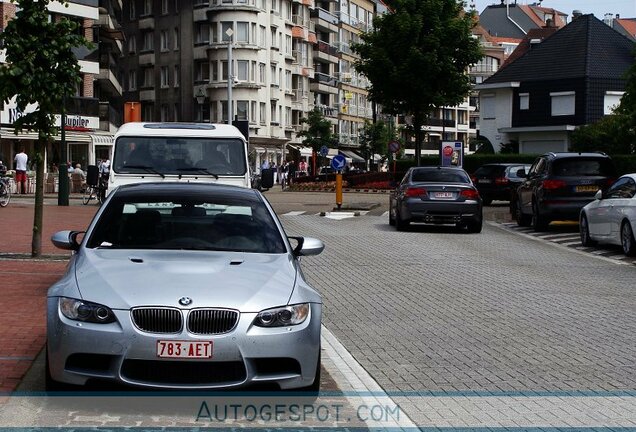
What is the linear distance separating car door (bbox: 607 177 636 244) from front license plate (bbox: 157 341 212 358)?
1442cm

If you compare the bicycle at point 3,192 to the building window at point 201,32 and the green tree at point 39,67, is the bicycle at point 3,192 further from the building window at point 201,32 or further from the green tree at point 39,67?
the building window at point 201,32

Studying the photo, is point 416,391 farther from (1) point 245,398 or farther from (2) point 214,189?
(2) point 214,189

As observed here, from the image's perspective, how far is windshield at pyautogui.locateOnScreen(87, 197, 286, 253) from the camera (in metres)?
8.32

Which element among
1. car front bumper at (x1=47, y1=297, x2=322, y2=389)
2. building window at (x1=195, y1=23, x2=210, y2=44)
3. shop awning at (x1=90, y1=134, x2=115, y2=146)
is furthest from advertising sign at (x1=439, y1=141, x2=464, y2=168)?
building window at (x1=195, y1=23, x2=210, y2=44)

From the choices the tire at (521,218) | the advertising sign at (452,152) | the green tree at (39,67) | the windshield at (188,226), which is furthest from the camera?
the advertising sign at (452,152)

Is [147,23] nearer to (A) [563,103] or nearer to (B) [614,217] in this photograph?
(A) [563,103]

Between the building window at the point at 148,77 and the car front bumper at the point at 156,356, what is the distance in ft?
295

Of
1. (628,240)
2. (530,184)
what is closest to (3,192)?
(530,184)

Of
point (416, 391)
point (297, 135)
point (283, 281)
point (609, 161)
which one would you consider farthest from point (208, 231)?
point (297, 135)

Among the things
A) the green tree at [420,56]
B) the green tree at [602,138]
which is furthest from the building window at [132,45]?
the green tree at [602,138]

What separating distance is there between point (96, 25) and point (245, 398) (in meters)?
61.7

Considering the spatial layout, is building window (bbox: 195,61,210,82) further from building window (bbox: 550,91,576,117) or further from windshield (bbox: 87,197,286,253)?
windshield (bbox: 87,197,286,253)

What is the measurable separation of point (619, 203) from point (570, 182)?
5438 mm

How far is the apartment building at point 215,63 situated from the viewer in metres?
91.0
